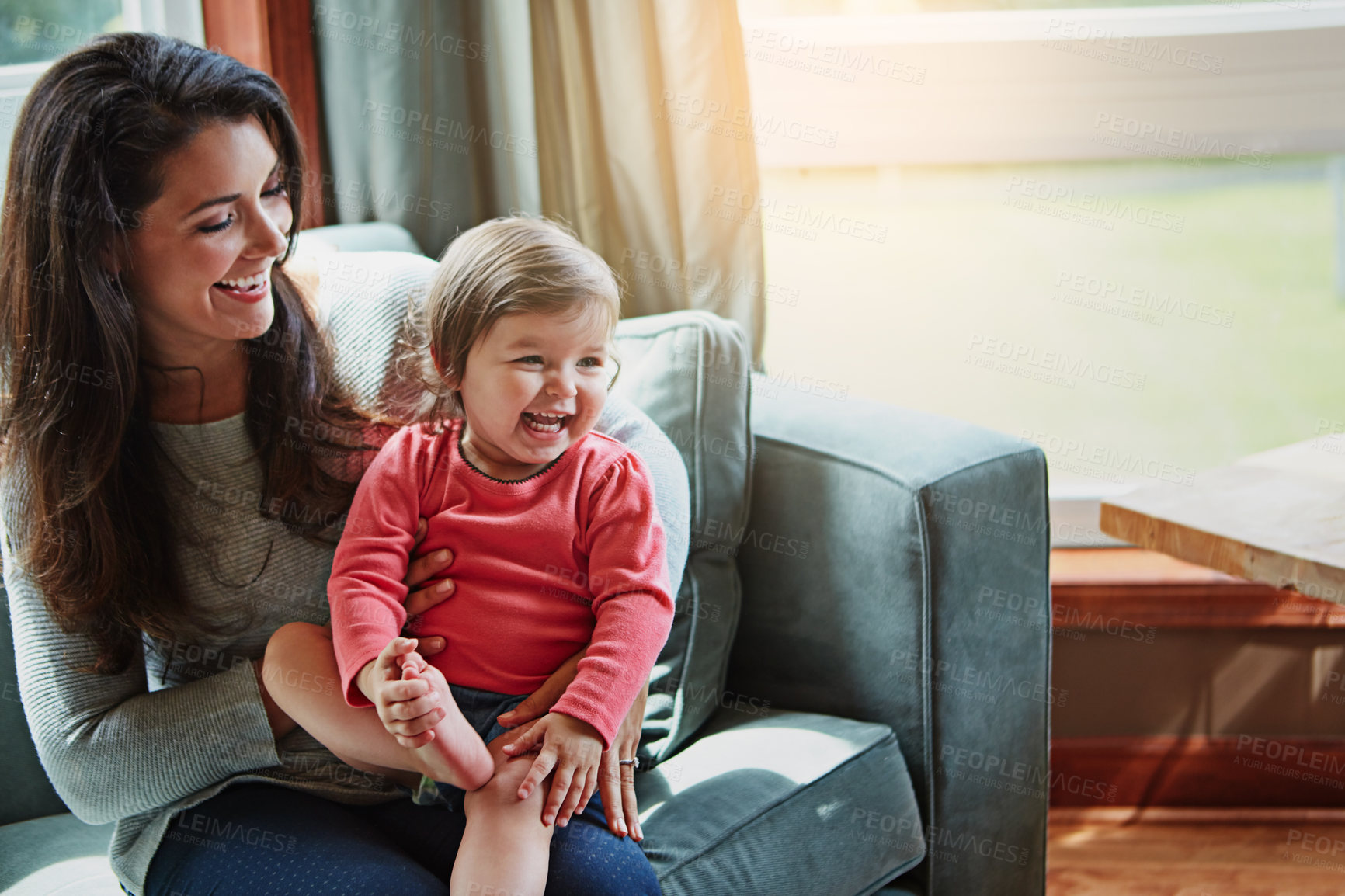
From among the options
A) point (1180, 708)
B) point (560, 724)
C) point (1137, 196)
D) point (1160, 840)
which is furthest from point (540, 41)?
point (1160, 840)

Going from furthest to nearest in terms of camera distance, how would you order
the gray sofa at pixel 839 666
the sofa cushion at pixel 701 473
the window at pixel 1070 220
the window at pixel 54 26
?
1. the window at pixel 1070 220
2. the window at pixel 54 26
3. the sofa cushion at pixel 701 473
4. the gray sofa at pixel 839 666

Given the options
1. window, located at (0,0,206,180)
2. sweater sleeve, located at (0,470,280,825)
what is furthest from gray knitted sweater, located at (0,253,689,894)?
window, located at (0,0,206,180)

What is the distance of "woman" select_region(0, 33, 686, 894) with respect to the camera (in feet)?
3.39

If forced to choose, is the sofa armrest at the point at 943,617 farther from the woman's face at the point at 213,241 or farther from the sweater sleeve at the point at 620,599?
the woman's face at the point at 213,241

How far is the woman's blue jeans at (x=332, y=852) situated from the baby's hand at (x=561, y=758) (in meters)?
0.06

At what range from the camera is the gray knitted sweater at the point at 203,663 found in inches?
41.8

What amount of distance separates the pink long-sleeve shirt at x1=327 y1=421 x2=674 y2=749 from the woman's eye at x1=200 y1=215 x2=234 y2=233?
0.29m

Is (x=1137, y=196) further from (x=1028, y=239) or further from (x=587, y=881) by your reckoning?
(x=587, y=881)

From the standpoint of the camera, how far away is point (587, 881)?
39.4 inches

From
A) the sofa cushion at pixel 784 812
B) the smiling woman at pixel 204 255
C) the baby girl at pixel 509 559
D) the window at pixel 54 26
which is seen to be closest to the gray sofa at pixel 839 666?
the sofa cushion at pixel 784 812

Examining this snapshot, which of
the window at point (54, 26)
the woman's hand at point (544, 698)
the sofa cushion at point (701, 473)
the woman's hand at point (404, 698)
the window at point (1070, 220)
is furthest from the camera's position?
the window at point (1070, 220)

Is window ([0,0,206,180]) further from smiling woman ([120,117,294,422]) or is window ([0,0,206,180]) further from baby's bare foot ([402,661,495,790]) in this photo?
baby's bare foot ([402,661,495,790])

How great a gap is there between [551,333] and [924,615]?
589 mm

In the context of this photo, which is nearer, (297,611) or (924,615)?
(297,611)
